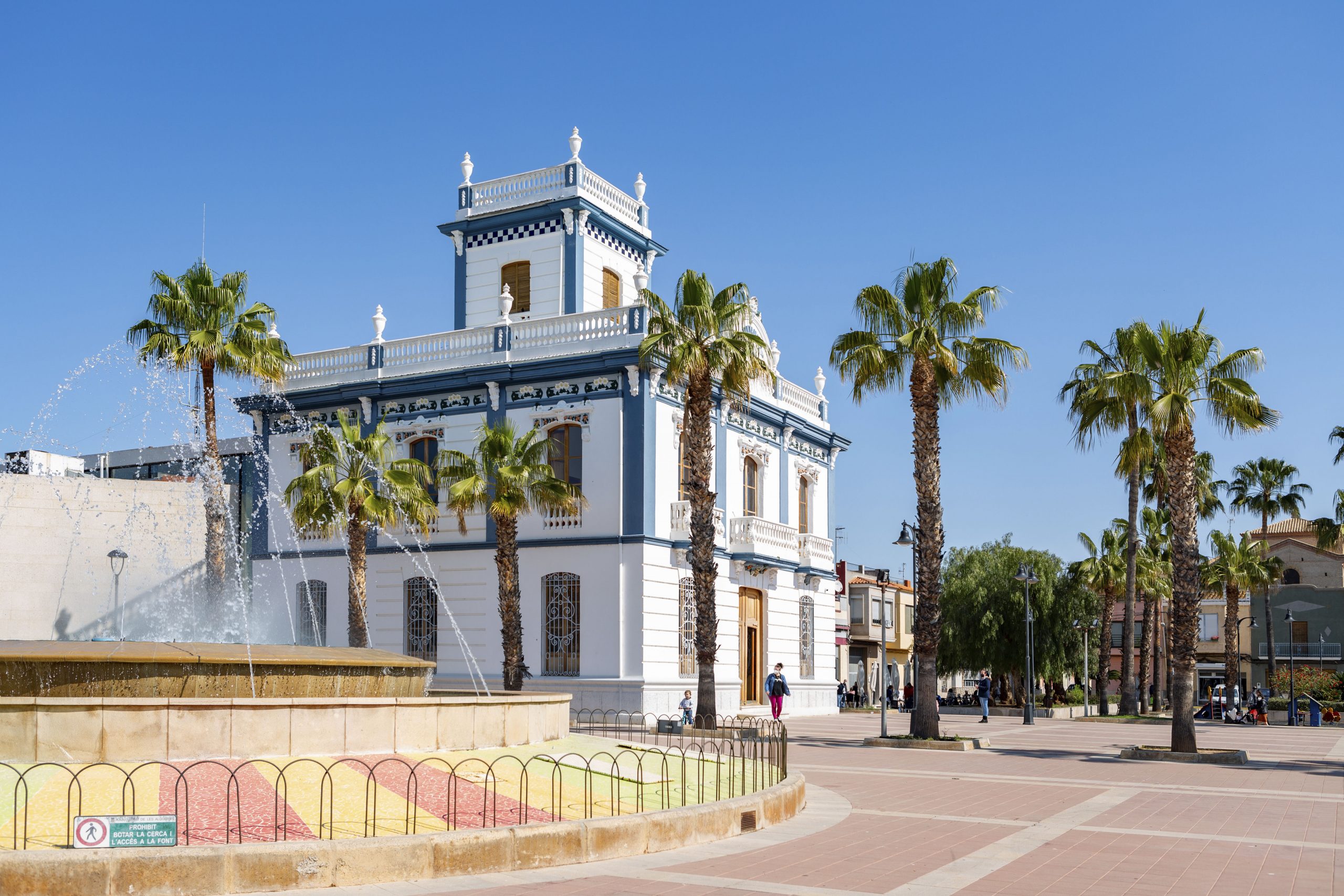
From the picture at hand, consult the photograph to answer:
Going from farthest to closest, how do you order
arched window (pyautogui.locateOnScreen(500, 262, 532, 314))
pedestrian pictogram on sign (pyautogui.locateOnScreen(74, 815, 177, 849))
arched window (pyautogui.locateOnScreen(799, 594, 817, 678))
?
arched window (pyautogui.locateOnScreen(799, 594, 817, 678)) < arched window (pyautogui.locateOnScreen(500, 262, 532, 314)) < pedestrian pictogram on sign (pyautogui.locateOnScreen(74, 815, 177, 849))

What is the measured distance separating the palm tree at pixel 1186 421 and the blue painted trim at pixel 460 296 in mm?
20602

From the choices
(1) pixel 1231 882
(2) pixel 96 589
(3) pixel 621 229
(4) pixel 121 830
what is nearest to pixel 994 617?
(3) pixel 621 229

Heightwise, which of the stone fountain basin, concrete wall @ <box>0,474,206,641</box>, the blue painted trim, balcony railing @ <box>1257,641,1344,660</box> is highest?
the blue painted trim

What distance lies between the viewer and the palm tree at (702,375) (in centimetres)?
2648

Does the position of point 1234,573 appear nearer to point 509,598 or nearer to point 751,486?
point 751,486

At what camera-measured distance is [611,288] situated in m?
36.8

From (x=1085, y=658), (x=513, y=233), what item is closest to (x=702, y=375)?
(x=513, y=233)

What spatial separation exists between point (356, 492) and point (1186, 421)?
18390 mm

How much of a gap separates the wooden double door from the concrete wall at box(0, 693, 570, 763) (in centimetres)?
2206

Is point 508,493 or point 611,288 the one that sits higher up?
point 611,288

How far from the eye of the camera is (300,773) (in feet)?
35.2

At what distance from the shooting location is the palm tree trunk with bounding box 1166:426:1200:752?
22844 millimetres

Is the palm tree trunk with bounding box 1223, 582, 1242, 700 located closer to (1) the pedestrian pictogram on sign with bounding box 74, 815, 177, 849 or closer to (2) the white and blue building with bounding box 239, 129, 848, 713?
(2) the white and blue building with bounding box 239, 129, 848, 713

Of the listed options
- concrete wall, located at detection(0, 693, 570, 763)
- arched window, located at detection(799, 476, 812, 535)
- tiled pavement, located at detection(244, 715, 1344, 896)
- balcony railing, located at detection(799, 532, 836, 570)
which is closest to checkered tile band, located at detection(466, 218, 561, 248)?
arched window, located at detection(799, 476, 812, 535)
